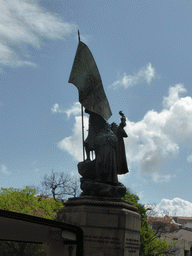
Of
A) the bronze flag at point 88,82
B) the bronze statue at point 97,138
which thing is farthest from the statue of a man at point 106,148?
the bronze flag at point 88,82

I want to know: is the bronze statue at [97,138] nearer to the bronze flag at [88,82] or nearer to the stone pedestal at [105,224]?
the bronze flag at [88,82]

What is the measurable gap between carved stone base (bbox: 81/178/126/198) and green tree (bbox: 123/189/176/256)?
27796 mm

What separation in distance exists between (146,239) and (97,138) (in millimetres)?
30694

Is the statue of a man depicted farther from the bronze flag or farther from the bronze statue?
the bronze flag

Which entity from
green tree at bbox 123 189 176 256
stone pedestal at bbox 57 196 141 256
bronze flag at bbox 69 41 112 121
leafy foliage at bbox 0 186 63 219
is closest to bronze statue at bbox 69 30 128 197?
bronze flag at bbox 69 41 112 121

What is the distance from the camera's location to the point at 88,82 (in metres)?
13.9

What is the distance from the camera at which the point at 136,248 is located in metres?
11.3

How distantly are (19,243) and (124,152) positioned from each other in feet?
29.3

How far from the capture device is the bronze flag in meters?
13.5

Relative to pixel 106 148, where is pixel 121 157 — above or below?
below

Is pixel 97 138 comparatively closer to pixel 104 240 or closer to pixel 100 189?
pixel 100 189

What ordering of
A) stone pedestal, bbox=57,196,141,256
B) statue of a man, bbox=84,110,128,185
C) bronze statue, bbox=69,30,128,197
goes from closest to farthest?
1. stone pedestal, bbox=57,196,141,256
2. bronze statue, bbox=69,30,128,197
3. statue of a man, bbox=84,110,128,185

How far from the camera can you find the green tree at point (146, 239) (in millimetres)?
38906

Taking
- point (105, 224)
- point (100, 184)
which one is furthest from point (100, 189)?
point (105, 224)
